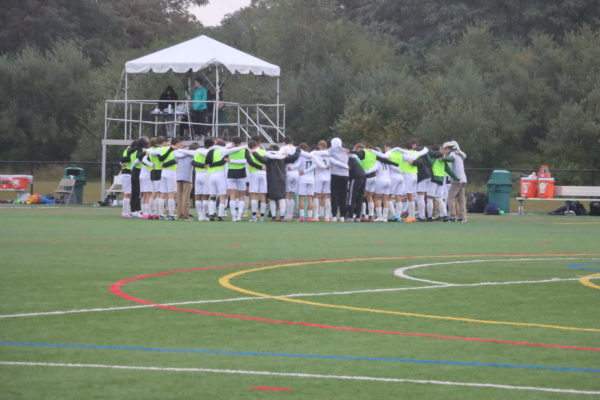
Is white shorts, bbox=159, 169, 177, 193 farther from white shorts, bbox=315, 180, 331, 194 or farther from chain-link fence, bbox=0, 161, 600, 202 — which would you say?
chain-link fence, bbox=0, 161, 600, 202

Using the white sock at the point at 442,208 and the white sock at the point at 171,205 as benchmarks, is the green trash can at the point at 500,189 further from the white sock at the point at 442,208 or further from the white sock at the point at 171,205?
the white sock at the point at 171,205

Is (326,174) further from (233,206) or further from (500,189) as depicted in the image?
(500,189)

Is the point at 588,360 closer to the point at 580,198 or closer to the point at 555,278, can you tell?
the point at 555,278

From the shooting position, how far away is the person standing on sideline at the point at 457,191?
32.3 meters

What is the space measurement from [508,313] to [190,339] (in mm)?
3396

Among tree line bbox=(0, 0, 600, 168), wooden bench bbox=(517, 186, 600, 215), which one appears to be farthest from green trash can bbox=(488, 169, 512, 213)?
tree line bbox=(0, 0, 600, 168)

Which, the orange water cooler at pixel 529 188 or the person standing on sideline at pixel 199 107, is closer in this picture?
the person standing on sideline at pixel 199 107

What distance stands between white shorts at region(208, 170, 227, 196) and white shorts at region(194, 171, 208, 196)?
17 centimetres

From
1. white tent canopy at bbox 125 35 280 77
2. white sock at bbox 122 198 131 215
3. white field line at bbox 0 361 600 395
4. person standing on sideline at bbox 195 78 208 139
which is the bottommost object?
white field line at bbox 0 361 600 395

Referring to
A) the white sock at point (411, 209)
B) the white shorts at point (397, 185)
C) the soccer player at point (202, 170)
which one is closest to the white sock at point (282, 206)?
the soccer player at point (202, 170)

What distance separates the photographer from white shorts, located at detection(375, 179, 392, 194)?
31.7 m

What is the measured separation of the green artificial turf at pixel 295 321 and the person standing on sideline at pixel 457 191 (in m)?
11.3

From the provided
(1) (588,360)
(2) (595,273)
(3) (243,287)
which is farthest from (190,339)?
(2) (595,273)

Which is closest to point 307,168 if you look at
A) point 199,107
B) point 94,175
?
point 199,107
